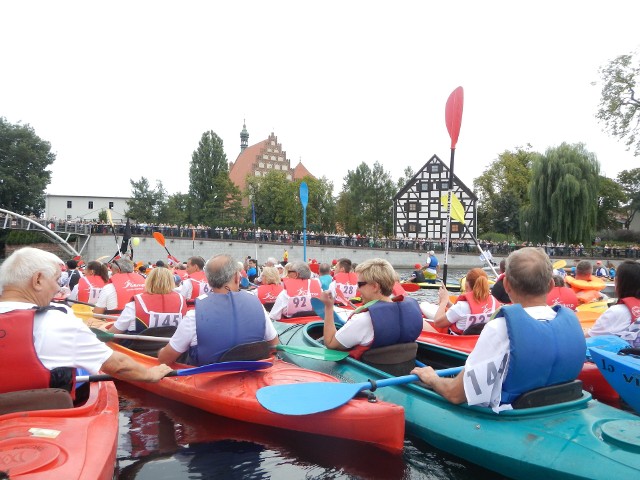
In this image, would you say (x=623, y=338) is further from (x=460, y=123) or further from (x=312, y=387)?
(x=460, y=123)

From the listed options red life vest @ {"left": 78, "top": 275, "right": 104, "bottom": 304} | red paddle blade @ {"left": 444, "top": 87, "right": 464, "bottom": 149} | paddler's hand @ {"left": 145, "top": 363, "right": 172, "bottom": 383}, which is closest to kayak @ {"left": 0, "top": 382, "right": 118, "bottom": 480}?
paddler's hand @ {"left": 145, "top": 363, "right": 172, "bottom": 383}

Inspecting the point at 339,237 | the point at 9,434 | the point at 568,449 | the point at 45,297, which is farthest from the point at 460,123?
the point at 339,237

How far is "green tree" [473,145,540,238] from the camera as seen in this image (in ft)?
164

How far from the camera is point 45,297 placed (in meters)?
2.98

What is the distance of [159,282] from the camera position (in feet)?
18.2

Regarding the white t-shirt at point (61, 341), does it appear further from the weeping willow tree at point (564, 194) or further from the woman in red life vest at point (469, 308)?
the weeping willow tree at point (564, 194)

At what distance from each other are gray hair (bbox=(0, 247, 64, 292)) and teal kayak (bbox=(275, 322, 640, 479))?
2.55 meters

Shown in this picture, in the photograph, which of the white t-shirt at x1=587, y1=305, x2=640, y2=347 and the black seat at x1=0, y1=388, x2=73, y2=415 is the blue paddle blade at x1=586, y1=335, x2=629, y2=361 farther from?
the black seat at x1=0, y1=388, x2=73, y2=415

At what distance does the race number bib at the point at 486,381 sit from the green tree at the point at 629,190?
5722 centimetres

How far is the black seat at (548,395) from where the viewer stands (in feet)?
10.7

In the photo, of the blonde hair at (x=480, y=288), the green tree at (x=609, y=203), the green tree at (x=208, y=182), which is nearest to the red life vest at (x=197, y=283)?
the blonde hair at (x=480, y=288)

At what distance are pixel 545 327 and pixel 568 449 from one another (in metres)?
0.72

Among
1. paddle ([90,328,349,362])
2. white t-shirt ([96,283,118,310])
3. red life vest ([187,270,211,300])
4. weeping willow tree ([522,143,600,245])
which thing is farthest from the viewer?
weeping willow tree ([522,143,600,245])

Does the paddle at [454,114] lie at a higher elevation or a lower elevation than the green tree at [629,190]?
lower
